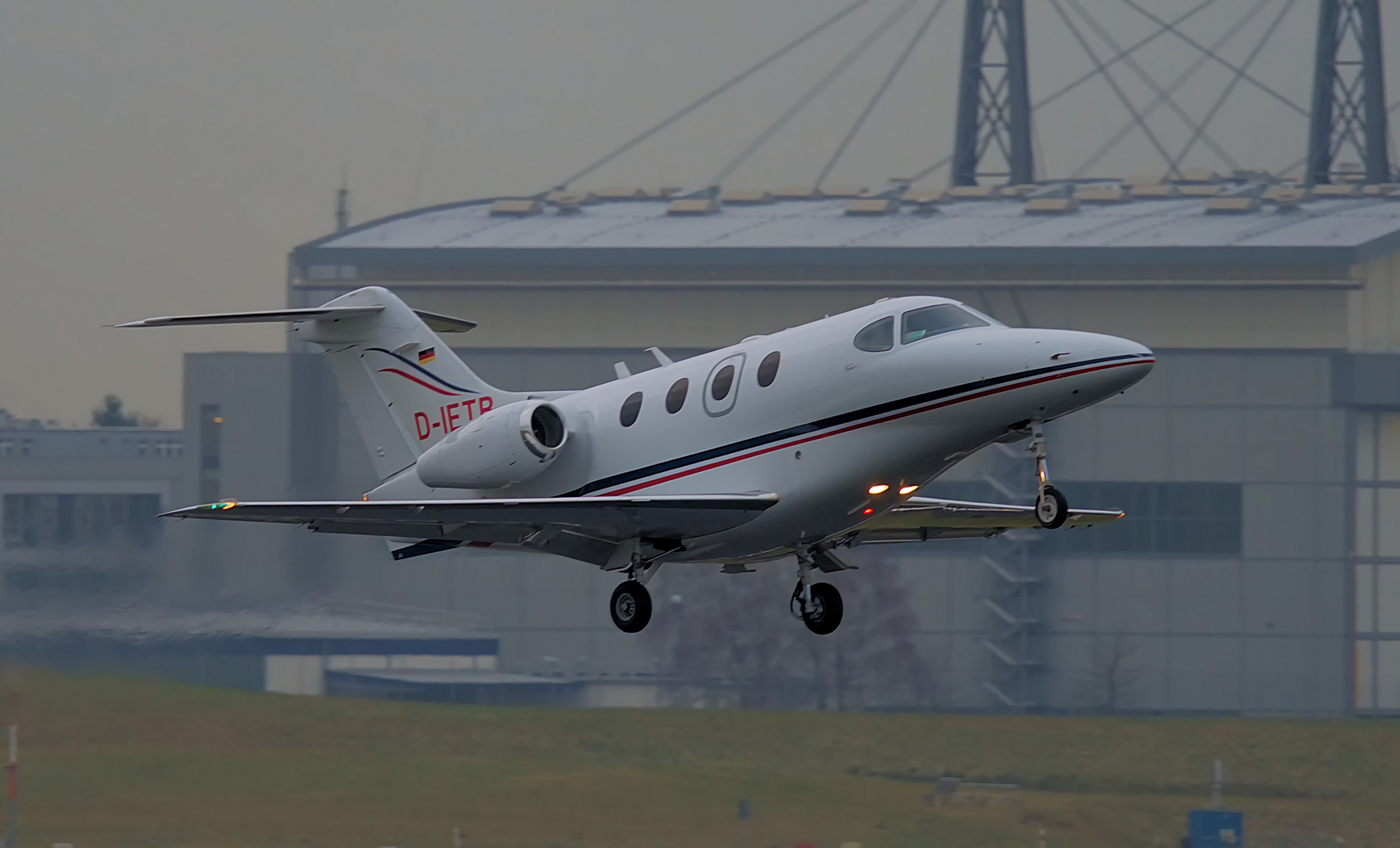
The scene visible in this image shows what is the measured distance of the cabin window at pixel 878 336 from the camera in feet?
63.4

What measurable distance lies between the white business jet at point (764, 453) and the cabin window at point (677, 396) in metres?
0.02

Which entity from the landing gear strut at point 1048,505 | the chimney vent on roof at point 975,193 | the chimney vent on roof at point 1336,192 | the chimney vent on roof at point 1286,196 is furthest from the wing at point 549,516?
the chimney vent on roof at point 1336,192

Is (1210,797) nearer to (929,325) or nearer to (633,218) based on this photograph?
(929,325)

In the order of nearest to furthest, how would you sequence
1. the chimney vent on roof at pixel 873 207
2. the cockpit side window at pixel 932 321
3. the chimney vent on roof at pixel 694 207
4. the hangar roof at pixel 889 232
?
the cockpit side window at pixel 932 321
the hangar roof at pixel 889 232
the chimney vent on roof at pixel 873 207
the chimney vent on roof at pixel 694 207

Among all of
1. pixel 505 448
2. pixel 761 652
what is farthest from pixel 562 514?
pixel 761 652

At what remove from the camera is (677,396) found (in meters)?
20.8

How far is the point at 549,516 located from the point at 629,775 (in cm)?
2392

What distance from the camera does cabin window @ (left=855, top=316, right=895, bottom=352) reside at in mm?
19312

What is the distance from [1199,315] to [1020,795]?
23536 mm

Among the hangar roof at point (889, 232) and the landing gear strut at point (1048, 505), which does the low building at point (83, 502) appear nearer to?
the hangar roof at point (889, 232)

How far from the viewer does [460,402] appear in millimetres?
24141

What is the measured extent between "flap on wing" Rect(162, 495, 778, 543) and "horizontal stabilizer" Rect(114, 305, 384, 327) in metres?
2.99

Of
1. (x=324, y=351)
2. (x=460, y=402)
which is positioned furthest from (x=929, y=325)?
(x=324, y=351)

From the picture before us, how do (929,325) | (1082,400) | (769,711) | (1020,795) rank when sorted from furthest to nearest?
(769,711) < (1020,795) < (929,325) < (1082,400)
